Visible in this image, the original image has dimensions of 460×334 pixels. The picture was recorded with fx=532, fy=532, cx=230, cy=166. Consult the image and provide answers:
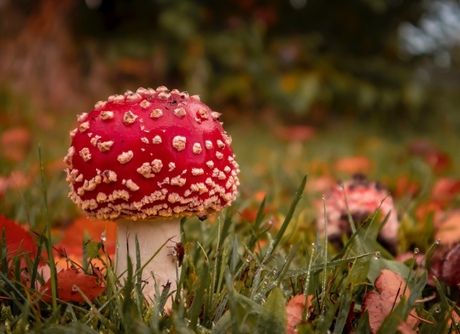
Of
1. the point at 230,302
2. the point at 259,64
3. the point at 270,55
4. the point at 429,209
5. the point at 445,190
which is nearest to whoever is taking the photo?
the point at 230,302

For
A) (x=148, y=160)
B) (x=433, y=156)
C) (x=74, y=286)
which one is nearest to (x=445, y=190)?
(x=433, y=156)

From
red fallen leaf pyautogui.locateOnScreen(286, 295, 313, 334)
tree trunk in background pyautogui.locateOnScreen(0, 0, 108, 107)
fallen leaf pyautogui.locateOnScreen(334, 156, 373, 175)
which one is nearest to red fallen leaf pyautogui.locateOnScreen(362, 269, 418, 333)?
red fallen leaf pyautogui.locateOnScreen(286, 295, 313, 334)

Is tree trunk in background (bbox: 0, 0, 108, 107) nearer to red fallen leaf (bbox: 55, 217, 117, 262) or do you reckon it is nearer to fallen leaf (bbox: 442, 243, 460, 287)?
red fallen leaf (bbox: 55, 217, 117, 262)

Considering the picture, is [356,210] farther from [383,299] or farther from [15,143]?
[15,143]

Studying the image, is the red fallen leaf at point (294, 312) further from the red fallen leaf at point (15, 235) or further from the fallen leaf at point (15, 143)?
the fallen leaf at point (15, 143)

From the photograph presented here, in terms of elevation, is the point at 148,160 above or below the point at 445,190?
above

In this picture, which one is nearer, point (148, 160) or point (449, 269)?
point (148, 160)

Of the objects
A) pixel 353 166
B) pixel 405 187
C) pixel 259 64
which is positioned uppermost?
pixel 259 64
